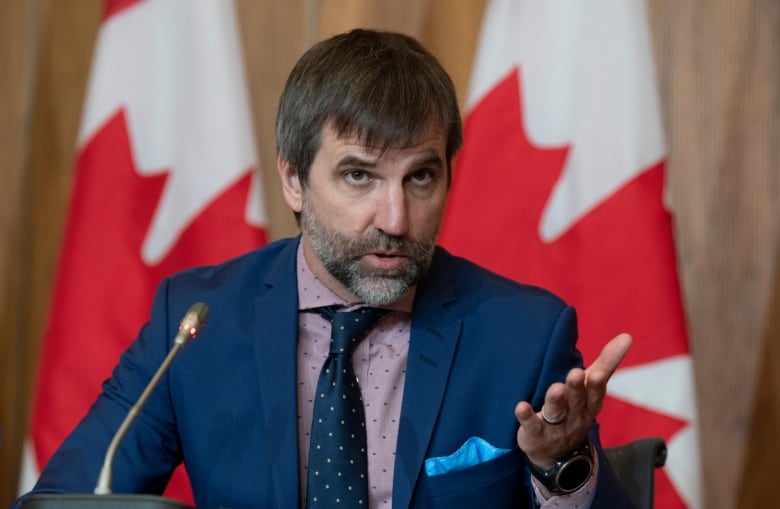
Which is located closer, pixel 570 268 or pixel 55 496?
pixel 55 496

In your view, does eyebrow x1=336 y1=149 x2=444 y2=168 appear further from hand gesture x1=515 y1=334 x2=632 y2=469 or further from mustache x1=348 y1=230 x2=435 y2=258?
hand gesture x1=515 y1=334 x2=632 y2=469

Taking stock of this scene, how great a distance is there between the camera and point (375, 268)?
2148 millimetres

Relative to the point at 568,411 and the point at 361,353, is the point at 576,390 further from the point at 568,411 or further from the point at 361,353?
the point at 361,353

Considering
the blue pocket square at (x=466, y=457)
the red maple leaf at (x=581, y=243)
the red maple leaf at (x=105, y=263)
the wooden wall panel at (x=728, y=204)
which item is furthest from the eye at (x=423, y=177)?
the wooden wall panel at (x=728, y=204)

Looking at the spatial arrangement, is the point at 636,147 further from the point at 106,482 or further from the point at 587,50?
the point at 106,482

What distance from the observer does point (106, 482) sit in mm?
1564

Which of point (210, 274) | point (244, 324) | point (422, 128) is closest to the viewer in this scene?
point (422, 128)

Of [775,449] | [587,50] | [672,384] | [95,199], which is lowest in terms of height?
[775,449]

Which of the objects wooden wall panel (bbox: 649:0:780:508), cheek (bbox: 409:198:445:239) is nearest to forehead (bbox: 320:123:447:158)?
cheek (bbox: 409:198:445:239)

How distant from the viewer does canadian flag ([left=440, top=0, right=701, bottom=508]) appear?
282 centimetres

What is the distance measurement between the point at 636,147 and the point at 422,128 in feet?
3.36

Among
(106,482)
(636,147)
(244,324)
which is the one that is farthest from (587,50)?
(106,482)

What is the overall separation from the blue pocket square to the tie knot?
28cm

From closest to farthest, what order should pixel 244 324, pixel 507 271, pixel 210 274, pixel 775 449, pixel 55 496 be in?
pixel 55 496, pixel 244 324, pixel 210 274, pixel 507 271, pixel 775 449
